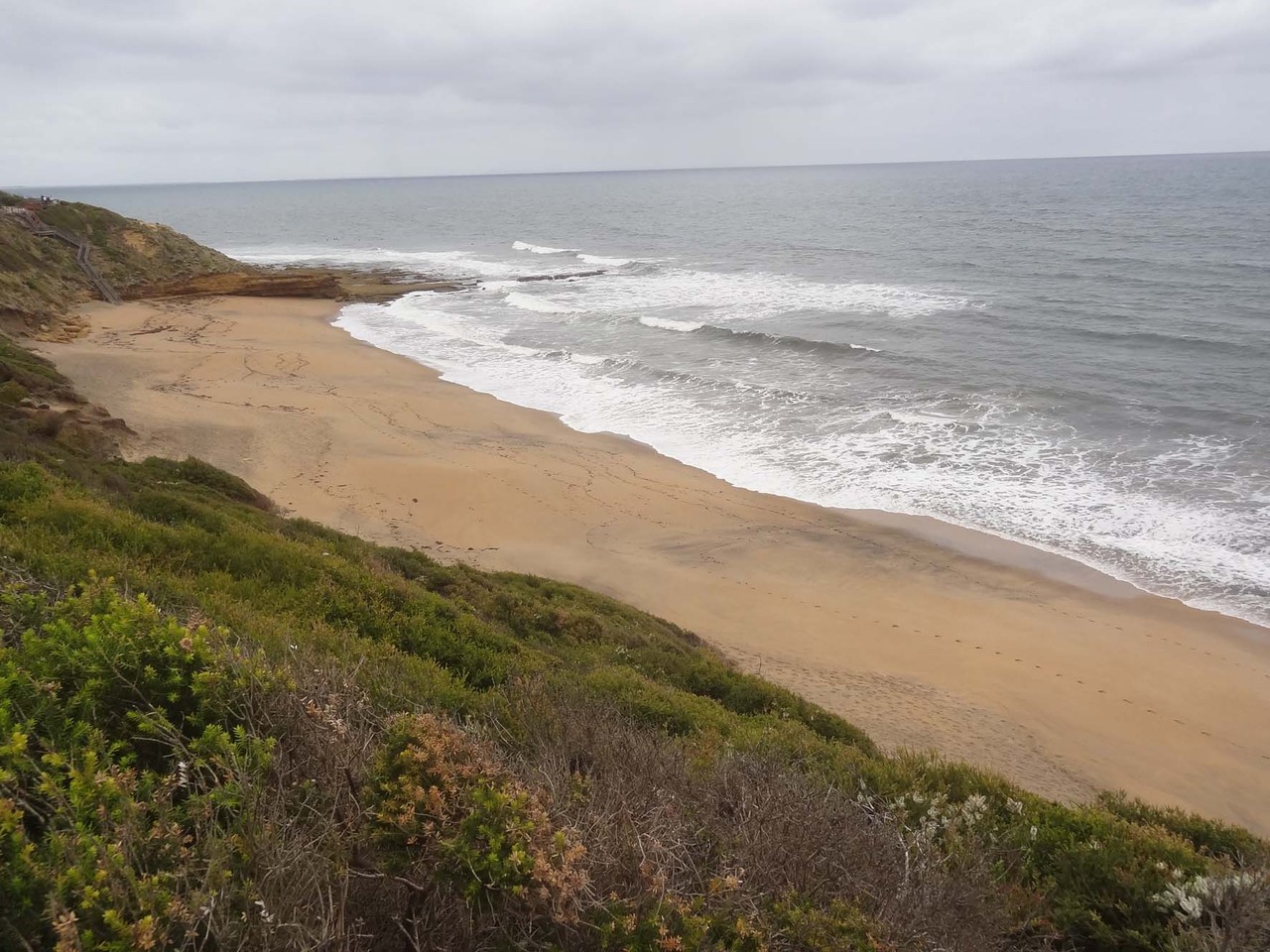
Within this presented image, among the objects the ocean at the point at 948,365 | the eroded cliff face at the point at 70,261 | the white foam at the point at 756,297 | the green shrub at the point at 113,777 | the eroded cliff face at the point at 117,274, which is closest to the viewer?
the green shrub at the point at 113,777

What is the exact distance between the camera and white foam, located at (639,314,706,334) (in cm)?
3350

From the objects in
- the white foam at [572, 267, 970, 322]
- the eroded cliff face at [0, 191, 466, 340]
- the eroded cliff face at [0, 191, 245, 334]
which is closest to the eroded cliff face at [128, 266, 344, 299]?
the eroded cliff face at [0, 191, 466, 340]

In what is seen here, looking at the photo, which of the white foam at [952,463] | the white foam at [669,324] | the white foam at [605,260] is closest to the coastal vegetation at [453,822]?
the white foam at [952,463]

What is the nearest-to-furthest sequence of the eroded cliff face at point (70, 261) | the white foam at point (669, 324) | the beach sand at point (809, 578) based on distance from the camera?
1. the beach sand at point (809, 578)
2. the eroded cliff face at point (70, 261)
3. the white foam at point (669, 324)

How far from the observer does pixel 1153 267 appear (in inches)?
1585

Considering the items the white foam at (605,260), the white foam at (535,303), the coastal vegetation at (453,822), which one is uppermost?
the white foam at (605,260)

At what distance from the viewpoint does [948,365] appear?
26422mm

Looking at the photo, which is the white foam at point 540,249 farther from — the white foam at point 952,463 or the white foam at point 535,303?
the white foam at point 952,463

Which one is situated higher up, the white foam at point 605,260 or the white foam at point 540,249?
the white foam at point 540,249

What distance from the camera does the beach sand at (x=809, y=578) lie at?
998cm

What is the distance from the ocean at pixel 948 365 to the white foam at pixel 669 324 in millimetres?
171

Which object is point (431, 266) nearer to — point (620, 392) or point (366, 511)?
point (620, 392)

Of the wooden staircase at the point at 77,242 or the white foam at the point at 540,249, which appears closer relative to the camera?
the wooden staircase at the point at 77,242

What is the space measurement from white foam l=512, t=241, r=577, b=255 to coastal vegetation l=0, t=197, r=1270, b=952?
5994 cm
